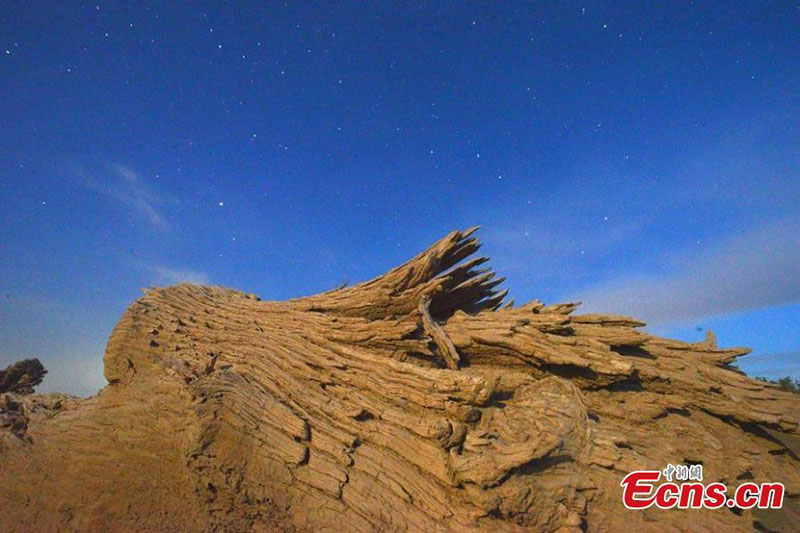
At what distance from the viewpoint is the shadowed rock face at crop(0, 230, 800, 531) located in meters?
9.21

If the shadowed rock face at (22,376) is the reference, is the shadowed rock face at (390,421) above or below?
above

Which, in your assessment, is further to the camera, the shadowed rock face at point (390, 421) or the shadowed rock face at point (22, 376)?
the shadowed rock face at point (22, 376)

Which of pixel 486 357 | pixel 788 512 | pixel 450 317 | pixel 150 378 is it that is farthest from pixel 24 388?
pixel 788 512

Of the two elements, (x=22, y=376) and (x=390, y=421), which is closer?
(x=390, y=421)

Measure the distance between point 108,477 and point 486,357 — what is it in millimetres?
10556

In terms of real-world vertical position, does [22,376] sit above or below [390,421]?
below

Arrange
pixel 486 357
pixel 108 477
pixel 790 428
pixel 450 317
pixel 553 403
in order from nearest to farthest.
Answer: pixel 108 477 < pixel 553 403 < pixel 790 428 < pixel 486 357 < pixel 450 317

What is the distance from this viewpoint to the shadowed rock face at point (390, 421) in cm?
921

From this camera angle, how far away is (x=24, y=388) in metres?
18.6

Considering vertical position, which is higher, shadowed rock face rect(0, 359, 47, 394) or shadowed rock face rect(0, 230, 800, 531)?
shadowed rock face rect(0, 230, 800, 531)

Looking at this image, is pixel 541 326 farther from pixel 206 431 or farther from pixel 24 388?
pixel 24 388

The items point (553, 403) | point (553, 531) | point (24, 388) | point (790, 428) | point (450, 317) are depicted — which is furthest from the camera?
point (24, 388)

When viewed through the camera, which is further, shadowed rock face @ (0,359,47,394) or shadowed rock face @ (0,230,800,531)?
shadowed rock face @ (0,359,47,394)

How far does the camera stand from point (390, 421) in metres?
10.5
